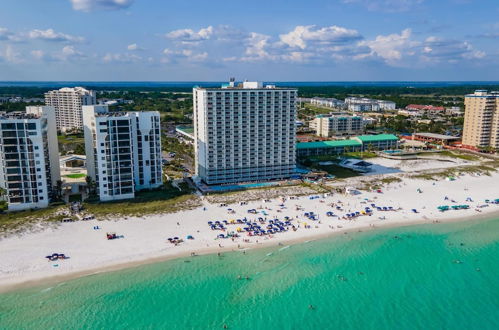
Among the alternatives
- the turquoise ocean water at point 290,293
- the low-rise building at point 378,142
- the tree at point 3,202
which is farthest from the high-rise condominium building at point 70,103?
the turquoise ocean water at point 290,293

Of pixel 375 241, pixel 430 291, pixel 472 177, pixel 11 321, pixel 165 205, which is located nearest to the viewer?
pixel 11 321

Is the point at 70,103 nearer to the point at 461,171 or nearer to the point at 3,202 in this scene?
the point at 3,202

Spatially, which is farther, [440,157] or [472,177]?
[440,157]

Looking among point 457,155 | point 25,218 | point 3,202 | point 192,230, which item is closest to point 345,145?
point 457,155

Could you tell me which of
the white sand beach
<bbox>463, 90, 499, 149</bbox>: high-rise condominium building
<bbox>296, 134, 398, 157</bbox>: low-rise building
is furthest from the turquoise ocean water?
<bbox>463, 90, 499, 149</bbox>: high-rise condominium building

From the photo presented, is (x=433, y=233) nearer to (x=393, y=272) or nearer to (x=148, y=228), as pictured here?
(x=393, y=272)

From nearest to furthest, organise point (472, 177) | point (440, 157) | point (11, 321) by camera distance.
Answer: point (11, 321) → point (472, 177) → point (440, 157)

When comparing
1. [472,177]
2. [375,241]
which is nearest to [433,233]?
[375,241]

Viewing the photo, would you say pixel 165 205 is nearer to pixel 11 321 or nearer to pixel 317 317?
pixel 11 321
